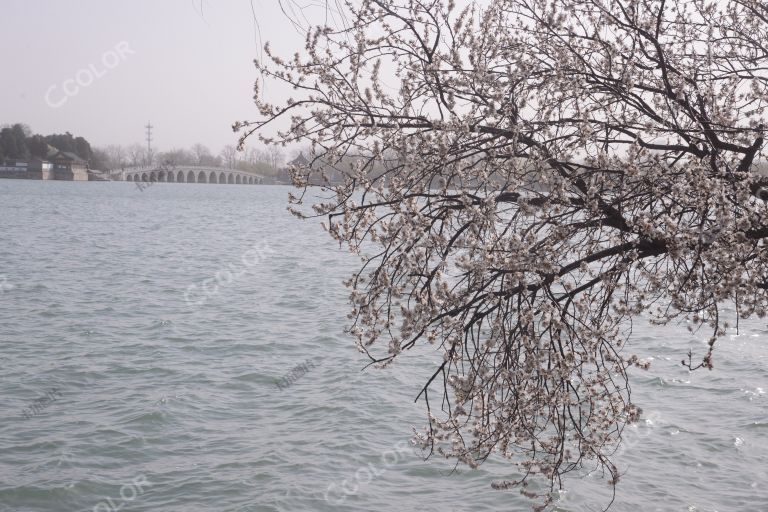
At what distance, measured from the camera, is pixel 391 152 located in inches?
309

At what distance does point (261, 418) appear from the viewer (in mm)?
15484

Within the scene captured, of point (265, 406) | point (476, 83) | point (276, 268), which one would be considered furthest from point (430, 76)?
point (276, 268)

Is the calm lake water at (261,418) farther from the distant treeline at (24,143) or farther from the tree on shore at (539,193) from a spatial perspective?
the distant treeline at (24,143)

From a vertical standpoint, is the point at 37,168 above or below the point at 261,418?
above

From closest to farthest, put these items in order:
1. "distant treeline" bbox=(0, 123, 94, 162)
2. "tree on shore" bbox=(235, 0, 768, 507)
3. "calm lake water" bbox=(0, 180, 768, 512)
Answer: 1. "tree on shore" bbox=(235, 0, 768, 507)
2. "calm lake water" bbox=(0, 180, 768, 512)
3. "distant treeline" bbox=(0, 123, 94, 162)

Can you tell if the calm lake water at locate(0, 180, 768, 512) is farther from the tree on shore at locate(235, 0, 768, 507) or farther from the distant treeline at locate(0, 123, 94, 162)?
the distant treeline at locate(0, 123, 94, 162)

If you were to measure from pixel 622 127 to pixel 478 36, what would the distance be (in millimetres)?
1730

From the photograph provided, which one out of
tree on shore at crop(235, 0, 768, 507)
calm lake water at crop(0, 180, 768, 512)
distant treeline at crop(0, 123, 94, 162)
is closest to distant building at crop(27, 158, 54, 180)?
distant treeline at crop(0, 123, 94, 162)

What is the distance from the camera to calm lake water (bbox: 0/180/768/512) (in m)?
12.0

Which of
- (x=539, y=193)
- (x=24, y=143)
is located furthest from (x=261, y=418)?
(x=24, y=143)

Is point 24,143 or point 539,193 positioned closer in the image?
point 539,193

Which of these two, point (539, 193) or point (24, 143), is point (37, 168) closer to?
point (24, 143)

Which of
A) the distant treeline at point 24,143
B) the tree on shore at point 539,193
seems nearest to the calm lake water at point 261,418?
the tree on shore at point 539,193

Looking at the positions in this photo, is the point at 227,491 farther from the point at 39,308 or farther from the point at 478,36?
the point at 39,308
